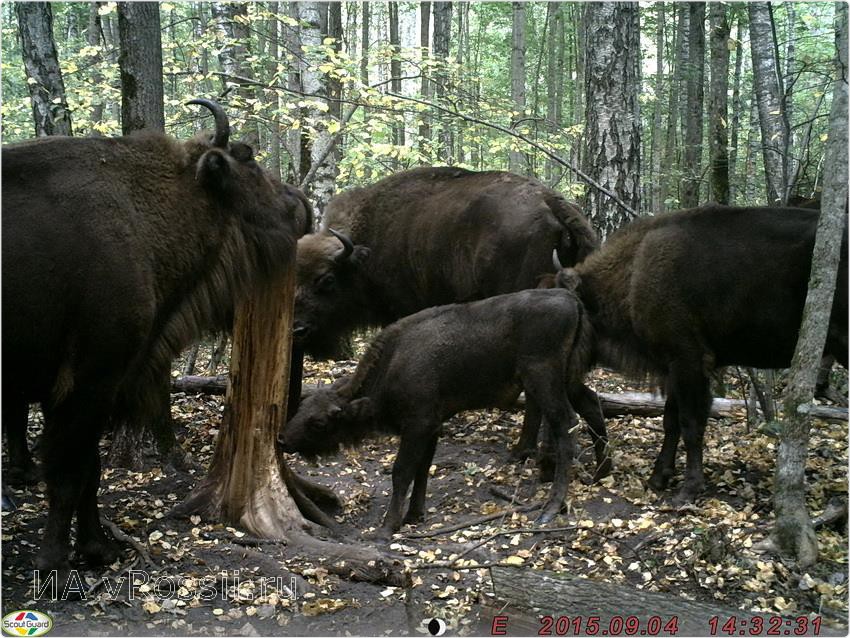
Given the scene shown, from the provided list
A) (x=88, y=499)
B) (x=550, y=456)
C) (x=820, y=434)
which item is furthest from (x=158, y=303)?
(x=820, y=434)

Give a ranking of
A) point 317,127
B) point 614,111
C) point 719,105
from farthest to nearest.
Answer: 1. point 719,105
2. point 317,127
3. point 614,111

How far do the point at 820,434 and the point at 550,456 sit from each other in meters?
2.99

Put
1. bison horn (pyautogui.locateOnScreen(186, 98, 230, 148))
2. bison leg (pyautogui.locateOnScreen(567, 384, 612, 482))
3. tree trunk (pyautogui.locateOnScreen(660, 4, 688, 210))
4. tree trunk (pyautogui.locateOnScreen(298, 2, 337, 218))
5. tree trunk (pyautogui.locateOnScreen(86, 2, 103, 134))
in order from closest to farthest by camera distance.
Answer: bison horn (pyautogui.locateOnScreen(186, 98, 230, 148))
bison leg (pyautogui.locateOnScreen(567, 384, 612, 482))
tree trunk (pyautogui.locateOnScreen(298, 2, 337, 218))
tree trunk (pyautogui.locateOnScreen(86, 2, 103, 134))
tree trunk (pyautogui.locateOnScreen(660, 4, 688, 210))

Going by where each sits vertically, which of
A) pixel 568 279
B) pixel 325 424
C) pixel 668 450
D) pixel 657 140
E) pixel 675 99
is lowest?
pixel 668 450

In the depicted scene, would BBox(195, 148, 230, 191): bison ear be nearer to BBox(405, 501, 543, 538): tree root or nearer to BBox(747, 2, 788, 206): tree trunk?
BBox(405, 501, 543, 538): tree root

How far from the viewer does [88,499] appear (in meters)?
4.95

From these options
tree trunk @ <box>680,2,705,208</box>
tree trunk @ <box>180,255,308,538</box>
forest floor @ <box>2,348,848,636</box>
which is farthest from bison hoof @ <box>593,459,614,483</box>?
tree trunk @ <box>680,2,705,208</box>

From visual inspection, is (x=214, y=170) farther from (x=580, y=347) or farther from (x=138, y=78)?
(x=580, y=347)

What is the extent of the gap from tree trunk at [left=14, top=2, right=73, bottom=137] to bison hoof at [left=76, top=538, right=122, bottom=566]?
16.7ft

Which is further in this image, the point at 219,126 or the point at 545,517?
the point at 545,517

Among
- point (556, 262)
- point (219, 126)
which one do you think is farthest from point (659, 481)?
point (219, 126)

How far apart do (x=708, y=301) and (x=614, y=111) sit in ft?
11.4

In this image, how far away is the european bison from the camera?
612 cm

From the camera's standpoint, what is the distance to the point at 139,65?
661 centimetres
